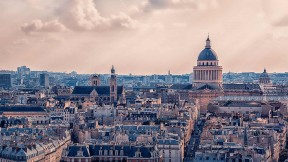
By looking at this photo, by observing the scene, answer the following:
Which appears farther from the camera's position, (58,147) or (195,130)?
(195,130)

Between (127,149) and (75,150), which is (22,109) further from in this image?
(127,149)

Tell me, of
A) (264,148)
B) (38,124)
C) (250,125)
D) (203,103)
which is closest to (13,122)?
(38,124)

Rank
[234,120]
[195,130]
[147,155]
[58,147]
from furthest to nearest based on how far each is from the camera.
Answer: [195,130] → [234,120] → [58,147] → [147,155]

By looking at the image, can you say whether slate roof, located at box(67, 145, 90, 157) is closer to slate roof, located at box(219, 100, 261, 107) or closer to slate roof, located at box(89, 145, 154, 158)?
slate roof, located at box(89, 145, 154, 158)

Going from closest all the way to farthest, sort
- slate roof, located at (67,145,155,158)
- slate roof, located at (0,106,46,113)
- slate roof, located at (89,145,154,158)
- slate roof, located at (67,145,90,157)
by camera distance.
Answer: slate roof, located at (67,145,90,157)
slate roof, located at (67,145,155,158)
slate roof, located at (89,145,154,158)
slate roof, located at (0,106,46,113)

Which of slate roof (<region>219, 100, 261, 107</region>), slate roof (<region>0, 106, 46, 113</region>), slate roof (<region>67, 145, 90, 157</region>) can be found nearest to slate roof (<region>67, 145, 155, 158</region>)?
slate roof (<region>67, 145, 90, 157</region>)

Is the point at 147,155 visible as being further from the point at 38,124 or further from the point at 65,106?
the point at 65,106

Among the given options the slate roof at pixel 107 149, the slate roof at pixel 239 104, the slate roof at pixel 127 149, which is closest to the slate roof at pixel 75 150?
the slate roof at pixel 107 149

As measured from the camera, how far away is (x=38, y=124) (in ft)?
416

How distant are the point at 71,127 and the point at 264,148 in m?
41.3


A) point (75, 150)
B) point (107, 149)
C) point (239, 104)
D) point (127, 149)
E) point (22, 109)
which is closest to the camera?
point (75, 150)

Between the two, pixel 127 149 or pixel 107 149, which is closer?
pixel 127 149

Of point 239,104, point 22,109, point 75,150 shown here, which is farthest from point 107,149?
point 239,104

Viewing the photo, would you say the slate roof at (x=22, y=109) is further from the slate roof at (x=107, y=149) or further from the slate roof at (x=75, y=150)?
the slate roof at (x=75, y=150)
